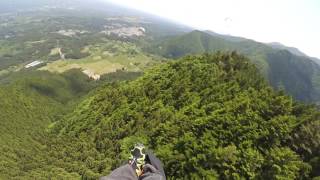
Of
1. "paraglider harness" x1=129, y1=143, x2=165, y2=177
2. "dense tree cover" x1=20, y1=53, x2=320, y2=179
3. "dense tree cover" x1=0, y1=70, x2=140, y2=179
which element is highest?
"paraglider harness" x1=129, y1=143, x2=165, y2=177

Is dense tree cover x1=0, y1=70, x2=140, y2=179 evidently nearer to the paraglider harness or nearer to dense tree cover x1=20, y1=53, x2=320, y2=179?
dense tree cover x1=20, y1=53, x2=320, y2=179

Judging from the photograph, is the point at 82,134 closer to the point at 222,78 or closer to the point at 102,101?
the point at 102,101

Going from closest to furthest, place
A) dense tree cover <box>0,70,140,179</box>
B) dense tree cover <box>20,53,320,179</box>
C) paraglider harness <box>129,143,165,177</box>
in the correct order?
paraglider harness <box>129,143,165,177</box> < dense tree cover <box>20,53,320,179</box> < dense tree cover <box>0,70,140,179</box>

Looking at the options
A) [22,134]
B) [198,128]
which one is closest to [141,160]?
[198,128]

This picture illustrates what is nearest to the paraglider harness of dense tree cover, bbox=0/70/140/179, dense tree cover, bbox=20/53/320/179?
dense tree cover, bbox=20/53/320/179

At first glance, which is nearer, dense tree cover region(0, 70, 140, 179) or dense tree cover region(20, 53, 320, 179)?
dense tree cover region(20, 53, 320, 179)

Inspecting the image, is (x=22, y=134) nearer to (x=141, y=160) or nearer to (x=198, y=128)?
(x=198, y=128)

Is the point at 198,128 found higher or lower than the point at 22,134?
higher

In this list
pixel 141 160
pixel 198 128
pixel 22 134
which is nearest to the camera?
pixel 141 160
